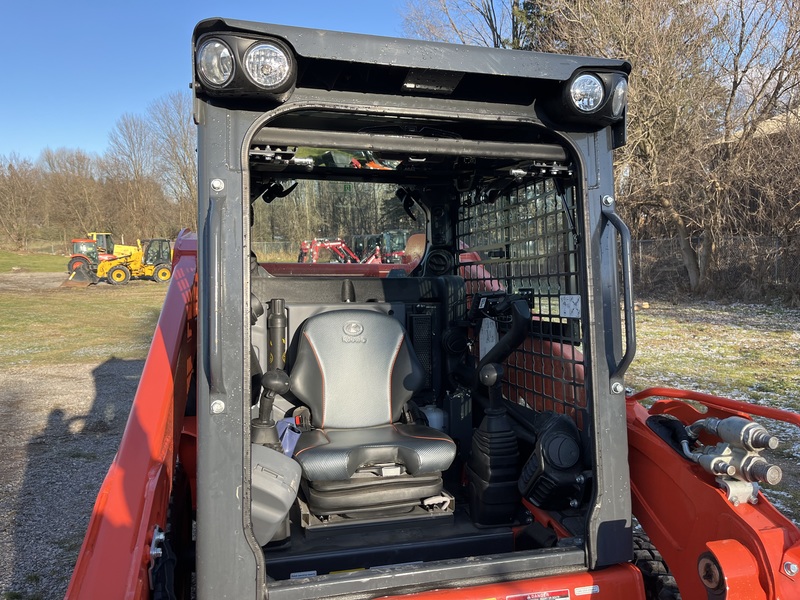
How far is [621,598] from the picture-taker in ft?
6.63

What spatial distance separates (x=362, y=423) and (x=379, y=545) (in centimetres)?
61

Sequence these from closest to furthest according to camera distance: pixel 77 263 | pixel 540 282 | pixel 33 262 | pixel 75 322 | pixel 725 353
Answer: pixel 540 282 → pixel 725 353 → pixel 75 322 → pixel 77 263 → pixel 33 262

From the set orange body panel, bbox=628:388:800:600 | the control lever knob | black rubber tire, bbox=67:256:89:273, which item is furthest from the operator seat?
black rubber tire, bbox=67:256:89:273

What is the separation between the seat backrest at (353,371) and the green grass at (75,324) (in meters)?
8.66

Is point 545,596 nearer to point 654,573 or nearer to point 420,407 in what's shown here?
point 654,573

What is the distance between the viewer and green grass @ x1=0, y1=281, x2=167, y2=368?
433 inches

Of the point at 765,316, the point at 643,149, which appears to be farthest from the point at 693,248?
the point at 765,316

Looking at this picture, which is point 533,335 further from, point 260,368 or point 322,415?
point 260,368

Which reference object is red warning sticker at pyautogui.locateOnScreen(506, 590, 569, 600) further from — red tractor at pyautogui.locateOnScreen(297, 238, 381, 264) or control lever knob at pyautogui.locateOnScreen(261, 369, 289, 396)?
red tractor at pyautogui.locateOnScreen(297, 238, 381, 264)

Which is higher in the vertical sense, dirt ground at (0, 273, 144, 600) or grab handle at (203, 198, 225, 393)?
grab handle at (203, 198, 225, 393)

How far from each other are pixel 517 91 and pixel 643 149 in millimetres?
14614

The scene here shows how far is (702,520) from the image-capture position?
1988mm

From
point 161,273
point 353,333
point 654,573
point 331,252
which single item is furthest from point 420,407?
point 161,273

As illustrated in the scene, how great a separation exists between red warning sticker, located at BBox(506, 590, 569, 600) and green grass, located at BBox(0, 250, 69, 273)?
115ft
